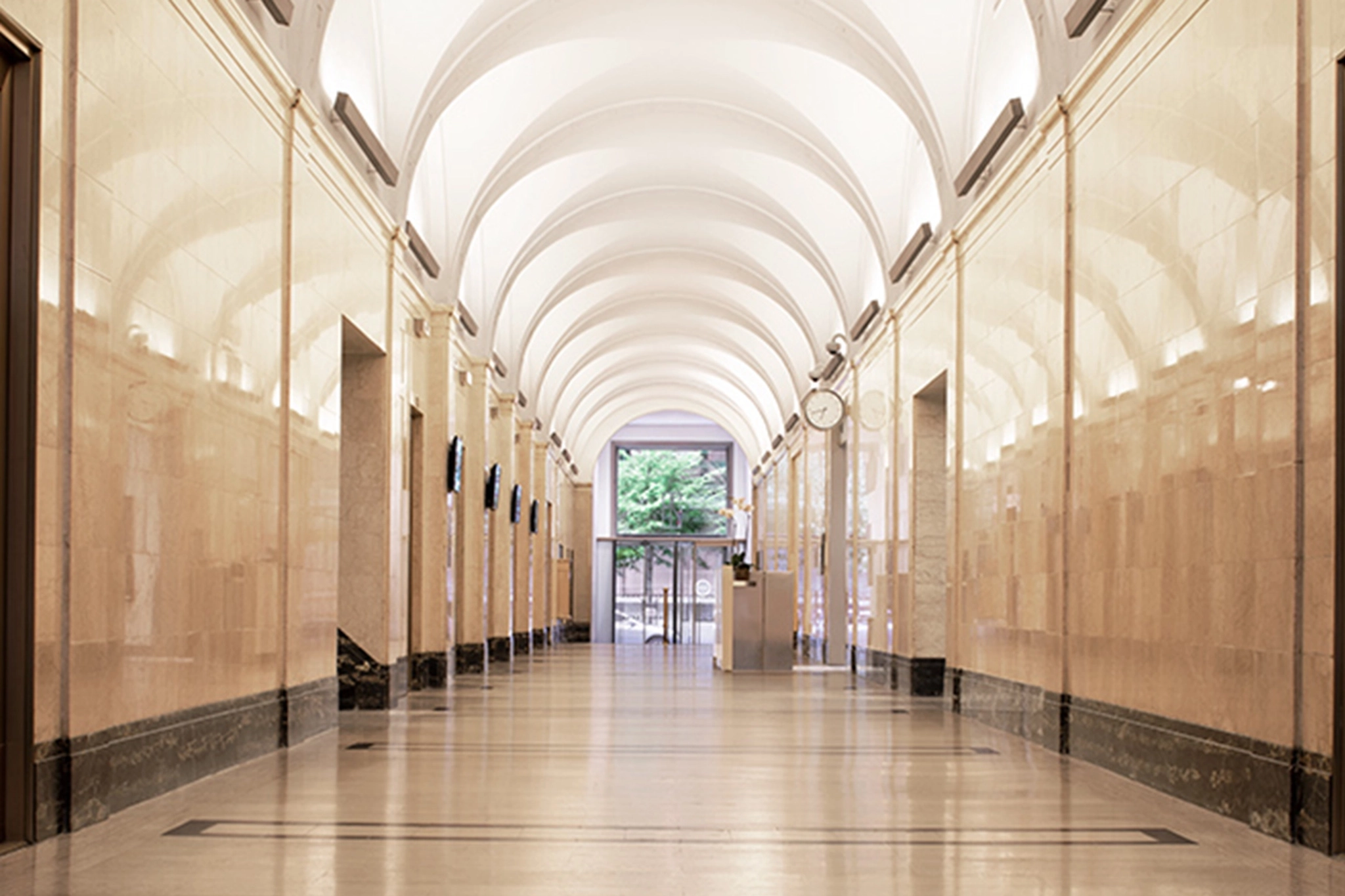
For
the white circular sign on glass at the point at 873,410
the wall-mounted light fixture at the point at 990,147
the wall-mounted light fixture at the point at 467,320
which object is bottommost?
the white circular sign on glass at the point at 873,410

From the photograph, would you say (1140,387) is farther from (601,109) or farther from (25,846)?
(601,109)

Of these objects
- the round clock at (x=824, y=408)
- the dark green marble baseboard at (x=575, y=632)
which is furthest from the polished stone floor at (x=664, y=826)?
the dark green marble baseboard at (x=575, y=632)

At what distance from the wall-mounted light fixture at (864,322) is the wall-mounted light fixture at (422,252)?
446 cm

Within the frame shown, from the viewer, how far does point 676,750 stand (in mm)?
7184

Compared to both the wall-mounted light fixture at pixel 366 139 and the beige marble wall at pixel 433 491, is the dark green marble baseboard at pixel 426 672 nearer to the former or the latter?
the beige marble wall at pixel 433 491

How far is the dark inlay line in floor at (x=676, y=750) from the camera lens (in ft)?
23.2

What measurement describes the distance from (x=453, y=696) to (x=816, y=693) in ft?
10.2

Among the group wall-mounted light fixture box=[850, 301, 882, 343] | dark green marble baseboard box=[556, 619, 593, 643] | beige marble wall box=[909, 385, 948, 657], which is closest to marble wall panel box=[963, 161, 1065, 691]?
beige marble wall box=[909, 385, 948, 657]

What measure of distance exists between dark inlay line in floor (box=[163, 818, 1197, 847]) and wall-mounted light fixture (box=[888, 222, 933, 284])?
705 centimetres

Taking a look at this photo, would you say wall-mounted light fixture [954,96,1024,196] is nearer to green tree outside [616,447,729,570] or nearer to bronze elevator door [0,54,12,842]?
bronze elevator door [0,54,12,842]

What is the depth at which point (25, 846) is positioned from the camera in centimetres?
423

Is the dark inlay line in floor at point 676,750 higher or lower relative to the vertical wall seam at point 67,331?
lower

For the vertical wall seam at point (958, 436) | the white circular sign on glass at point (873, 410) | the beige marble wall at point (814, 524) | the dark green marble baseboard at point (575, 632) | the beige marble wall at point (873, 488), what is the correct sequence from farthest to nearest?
the dark green marble baseboard at point (575, 632) < the beige marble wall at point (814, 524) < the white circular sign on glass at point (873, 410) < the beige marble wall at point (873, 488) < the vertical wall seam at point (958, 436)

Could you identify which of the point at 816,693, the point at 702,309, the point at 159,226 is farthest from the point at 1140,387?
the point at 702,309
